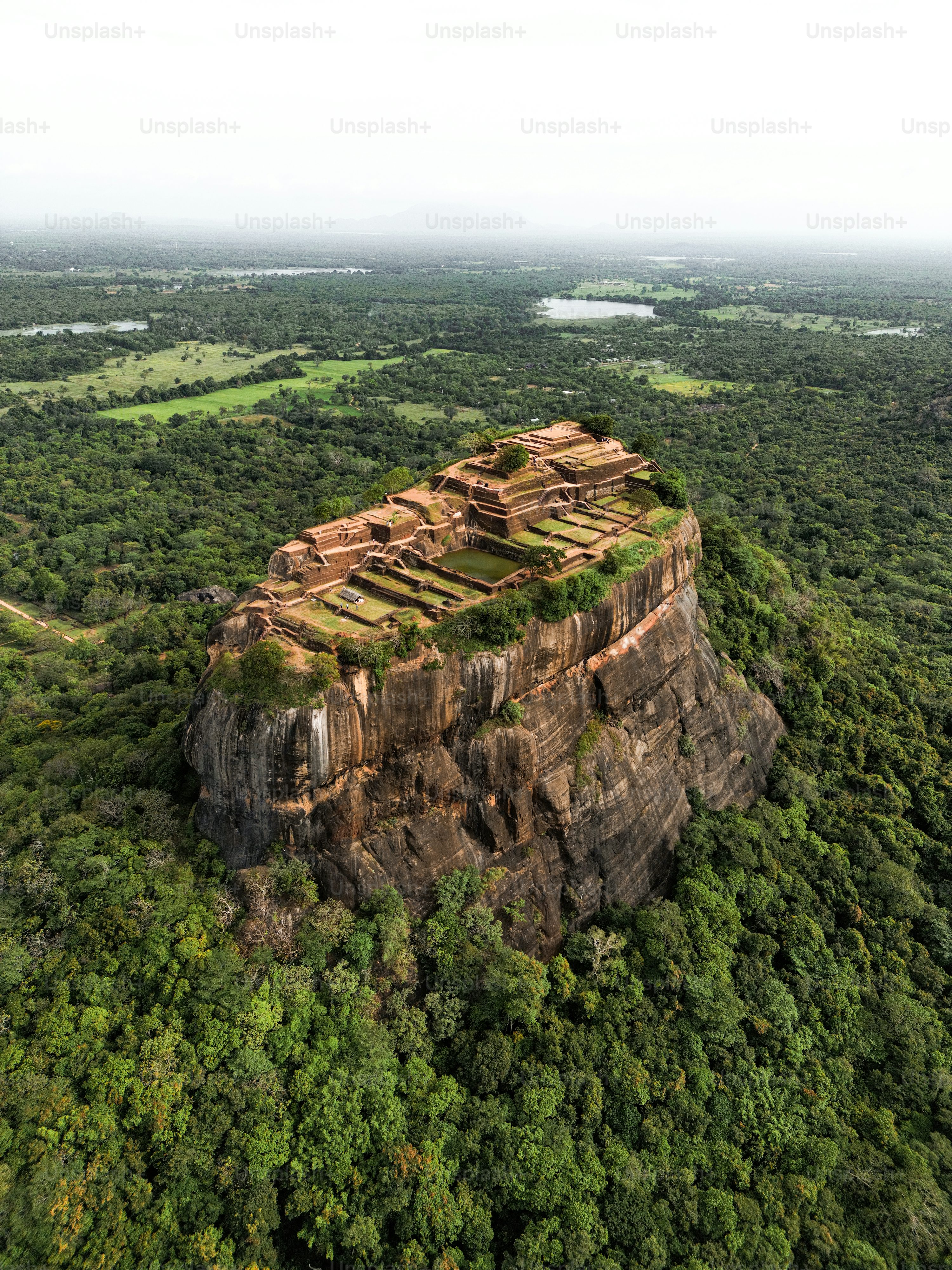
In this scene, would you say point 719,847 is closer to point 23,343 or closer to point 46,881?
point 46,881

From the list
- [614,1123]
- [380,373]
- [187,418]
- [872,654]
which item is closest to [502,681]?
[614,1123]

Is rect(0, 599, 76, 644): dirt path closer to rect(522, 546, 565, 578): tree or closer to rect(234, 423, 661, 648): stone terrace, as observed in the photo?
rect(234, 423, 661, 648): stone terrace

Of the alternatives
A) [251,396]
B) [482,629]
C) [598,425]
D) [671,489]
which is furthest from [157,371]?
[482,629]

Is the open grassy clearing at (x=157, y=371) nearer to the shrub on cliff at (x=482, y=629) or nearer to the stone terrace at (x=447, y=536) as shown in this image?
the stone terrace at (x=447, y=536)

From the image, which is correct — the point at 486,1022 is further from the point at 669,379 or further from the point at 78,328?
the point at 78,328

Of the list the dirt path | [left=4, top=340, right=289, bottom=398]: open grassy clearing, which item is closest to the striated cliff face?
the dirt path
